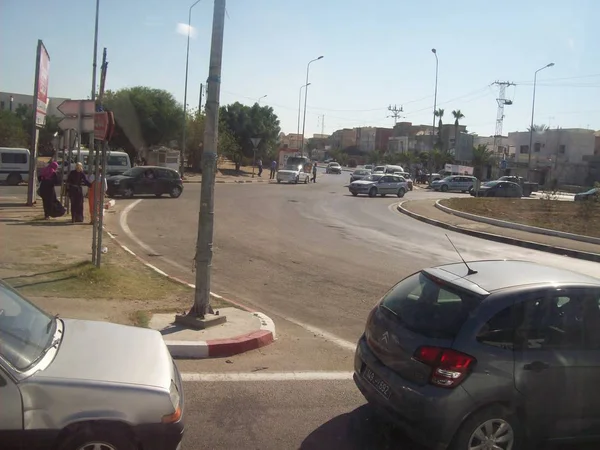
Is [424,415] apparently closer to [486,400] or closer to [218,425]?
[486,400]

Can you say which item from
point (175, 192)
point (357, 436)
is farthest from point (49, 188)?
point (357, 436)

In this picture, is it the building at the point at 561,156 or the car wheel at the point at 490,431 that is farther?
the building at the point at 561,156

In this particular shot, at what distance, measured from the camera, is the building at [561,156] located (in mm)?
74812

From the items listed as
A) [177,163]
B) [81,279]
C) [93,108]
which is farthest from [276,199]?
[81,279]

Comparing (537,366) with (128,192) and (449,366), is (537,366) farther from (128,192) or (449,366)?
(128,192)

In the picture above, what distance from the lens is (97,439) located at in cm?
322

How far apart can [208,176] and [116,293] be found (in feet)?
8.79

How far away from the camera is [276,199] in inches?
1225

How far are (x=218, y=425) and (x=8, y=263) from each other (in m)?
7.01

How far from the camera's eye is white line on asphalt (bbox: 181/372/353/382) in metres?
5.68

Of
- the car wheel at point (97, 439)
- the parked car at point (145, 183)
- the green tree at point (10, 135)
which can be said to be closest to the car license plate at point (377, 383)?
the car wheel at point (97, 439)

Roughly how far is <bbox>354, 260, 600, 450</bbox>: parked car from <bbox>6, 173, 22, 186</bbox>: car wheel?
1267 inches

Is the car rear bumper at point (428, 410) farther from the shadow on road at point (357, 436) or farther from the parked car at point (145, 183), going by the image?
the parked car at point (145, 183)

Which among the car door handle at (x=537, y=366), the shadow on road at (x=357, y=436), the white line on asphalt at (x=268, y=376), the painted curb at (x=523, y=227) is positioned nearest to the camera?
the car door handle at (x=537, y=366)
